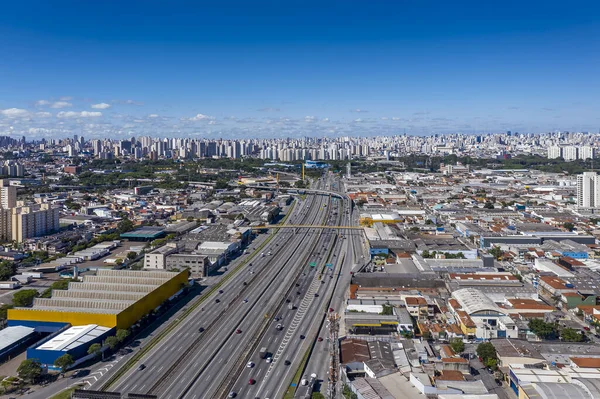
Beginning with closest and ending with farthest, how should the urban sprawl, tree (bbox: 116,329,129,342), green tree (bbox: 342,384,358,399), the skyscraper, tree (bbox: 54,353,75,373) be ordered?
green tree (bbox: 342,384,358,399)
the urban sprawl
tree (bbox: 54,353,75,373)
tree (bbox: 116,329,129,342)
the skyscraper

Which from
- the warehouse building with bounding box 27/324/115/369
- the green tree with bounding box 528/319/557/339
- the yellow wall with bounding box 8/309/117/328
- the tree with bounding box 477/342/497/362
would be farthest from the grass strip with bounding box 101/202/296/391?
the green tree with bounding box 528/319/557/339

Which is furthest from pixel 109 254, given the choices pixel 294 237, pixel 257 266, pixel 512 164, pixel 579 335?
pixel 512 164

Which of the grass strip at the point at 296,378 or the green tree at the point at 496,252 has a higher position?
Answer: the green tree at the point at 496,252

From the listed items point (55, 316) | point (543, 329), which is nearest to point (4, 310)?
point (55, 316)

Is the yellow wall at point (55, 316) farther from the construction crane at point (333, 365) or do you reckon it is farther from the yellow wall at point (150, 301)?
the construction crane at point (333, 365)

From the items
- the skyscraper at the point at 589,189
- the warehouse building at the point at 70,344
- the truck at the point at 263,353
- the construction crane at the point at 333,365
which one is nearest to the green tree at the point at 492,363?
the construction crane at the point at 333,365

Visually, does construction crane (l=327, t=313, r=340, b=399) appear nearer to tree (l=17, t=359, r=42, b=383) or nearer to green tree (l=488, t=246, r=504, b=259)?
tree (l=17, t=359, r=42, b=383)

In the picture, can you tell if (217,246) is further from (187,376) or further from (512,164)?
(512,164)
